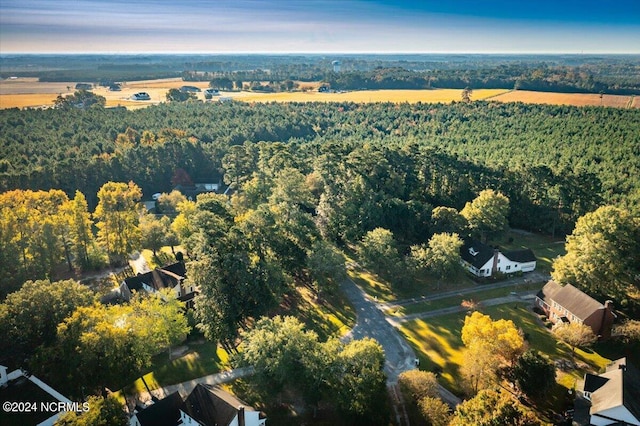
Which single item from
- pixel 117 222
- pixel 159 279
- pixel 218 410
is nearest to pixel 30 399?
pixel 218 410

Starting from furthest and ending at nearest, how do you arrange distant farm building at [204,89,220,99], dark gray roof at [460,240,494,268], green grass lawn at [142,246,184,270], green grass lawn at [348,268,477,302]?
distant farm building at [204,89,220,99] < green grass lawn at [142,246,184,270] < dark gray roof at [460,240,494,268] < green grass lawn at [348,268,477,302]

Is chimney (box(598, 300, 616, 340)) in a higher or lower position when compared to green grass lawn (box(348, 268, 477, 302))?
higher

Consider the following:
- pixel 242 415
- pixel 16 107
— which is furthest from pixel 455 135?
pixel 16 107

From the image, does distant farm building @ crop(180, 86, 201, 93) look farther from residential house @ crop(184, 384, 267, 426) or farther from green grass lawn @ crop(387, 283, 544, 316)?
residential house @ crop(184, 384, 267, 426)

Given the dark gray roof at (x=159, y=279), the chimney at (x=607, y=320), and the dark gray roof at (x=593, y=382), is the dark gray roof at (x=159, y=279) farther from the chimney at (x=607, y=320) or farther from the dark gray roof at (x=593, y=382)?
the chimney at (x=607, y=320)

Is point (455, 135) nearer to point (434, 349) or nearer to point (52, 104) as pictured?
point (434, 349)

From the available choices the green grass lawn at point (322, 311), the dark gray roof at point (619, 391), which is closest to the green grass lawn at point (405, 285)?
the green grass lawn at point (322, 311)

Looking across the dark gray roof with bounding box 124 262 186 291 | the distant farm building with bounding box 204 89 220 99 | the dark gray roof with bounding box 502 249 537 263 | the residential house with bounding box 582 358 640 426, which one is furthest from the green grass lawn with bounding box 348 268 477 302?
the distant farm building with bounding box 204 89 220 99

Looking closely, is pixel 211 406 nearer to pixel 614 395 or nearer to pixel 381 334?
pixel 381 334
